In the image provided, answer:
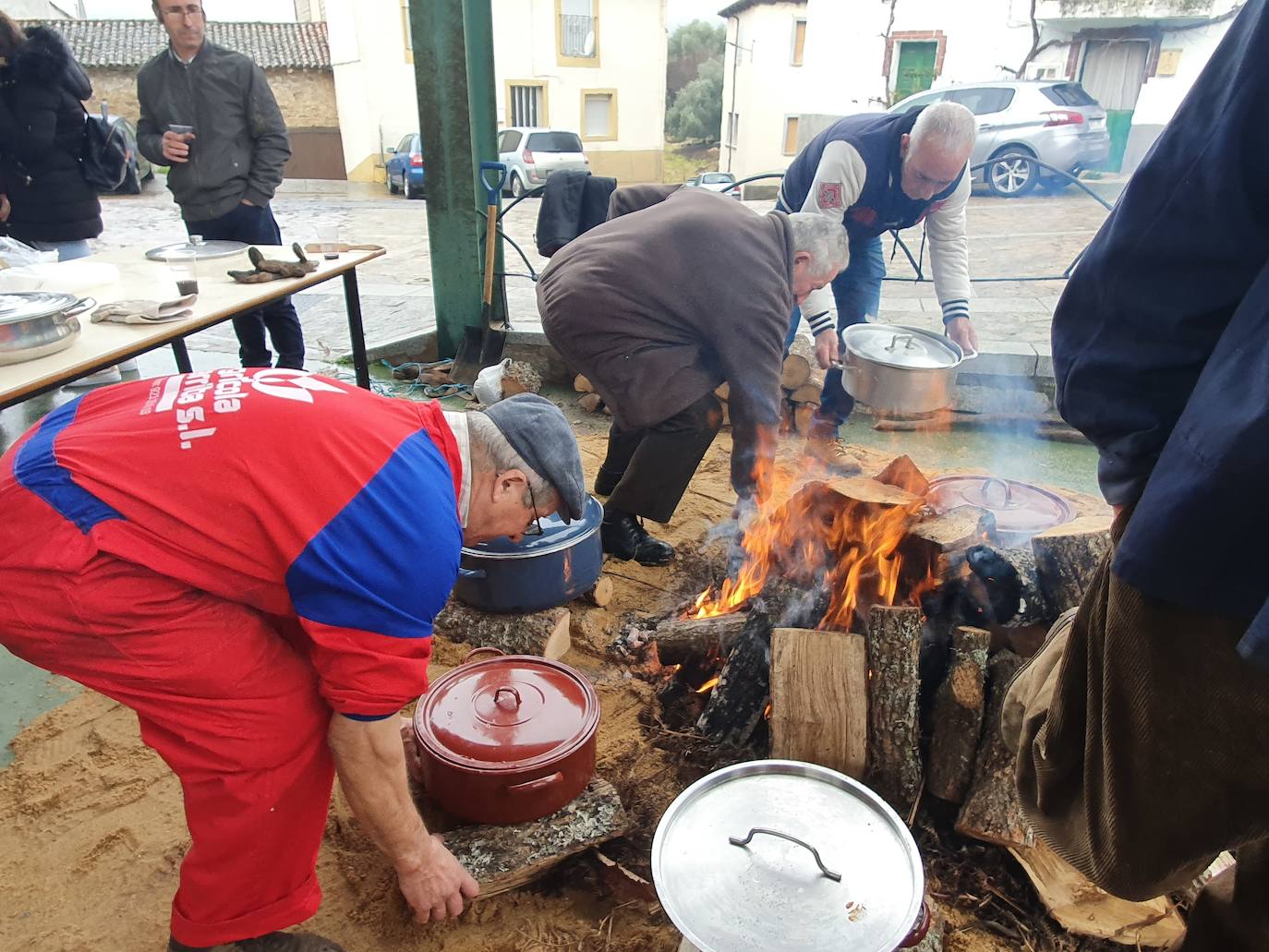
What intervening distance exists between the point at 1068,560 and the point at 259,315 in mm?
4913

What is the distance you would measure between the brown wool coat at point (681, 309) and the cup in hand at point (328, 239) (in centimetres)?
180

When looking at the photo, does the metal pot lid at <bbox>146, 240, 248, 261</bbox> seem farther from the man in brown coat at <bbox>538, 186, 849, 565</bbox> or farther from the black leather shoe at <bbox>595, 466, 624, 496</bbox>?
the black leather shoe at <bbox>595, 466, 624, 496</bbox>

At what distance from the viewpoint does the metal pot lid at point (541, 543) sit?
3.02 m

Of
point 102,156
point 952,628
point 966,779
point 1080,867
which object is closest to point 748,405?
point 952,628

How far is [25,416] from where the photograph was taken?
5.19 m

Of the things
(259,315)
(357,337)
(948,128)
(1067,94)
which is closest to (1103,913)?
(948,128)

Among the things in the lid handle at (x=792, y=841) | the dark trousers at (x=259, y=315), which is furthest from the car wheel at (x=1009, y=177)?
the lid handle at (x=792, y=841)

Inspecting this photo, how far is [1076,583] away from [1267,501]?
1545 mm

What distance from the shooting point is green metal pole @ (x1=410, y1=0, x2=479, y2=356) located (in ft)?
18.1

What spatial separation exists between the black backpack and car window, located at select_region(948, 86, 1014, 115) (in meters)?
16.1

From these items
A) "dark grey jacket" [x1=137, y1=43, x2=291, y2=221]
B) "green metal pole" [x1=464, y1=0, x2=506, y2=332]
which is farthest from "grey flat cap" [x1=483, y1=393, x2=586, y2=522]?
"green metal pole" [x1=464, y1=0, x2=506, y2=332]

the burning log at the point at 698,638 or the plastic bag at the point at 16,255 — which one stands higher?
the plastic bag at the point at 16,255

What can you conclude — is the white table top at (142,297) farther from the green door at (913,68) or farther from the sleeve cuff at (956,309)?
the green door at (913,68)

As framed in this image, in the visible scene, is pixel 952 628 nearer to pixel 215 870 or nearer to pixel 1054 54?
pixel 215 870
